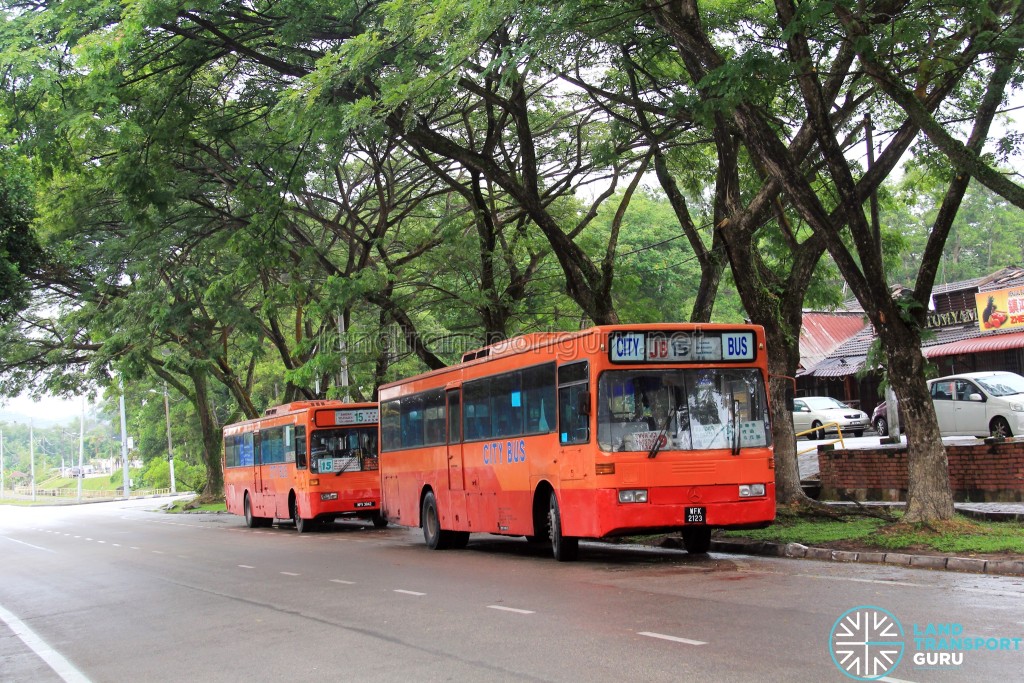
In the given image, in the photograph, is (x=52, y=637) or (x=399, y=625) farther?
(x=52, y=637)

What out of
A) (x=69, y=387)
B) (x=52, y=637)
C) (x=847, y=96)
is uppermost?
(x=847, y=96)

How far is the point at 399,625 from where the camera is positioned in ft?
32.0

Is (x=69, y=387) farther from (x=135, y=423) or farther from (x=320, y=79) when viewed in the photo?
(x=135, y=423)

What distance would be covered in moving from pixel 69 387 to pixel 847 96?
30.7m

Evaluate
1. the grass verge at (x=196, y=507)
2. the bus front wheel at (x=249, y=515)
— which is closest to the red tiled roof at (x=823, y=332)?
the bus front wheel at (x=249, y=515)

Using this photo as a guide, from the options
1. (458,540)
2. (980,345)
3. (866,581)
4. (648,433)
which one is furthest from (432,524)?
(980,345)

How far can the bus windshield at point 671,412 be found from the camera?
522 inches

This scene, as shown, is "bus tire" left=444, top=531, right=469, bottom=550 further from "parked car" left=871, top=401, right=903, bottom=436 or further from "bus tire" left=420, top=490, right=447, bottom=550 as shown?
"parked car" left=871, top=401, right=903, bottom=436

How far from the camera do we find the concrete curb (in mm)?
11211

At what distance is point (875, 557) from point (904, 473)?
257 inches

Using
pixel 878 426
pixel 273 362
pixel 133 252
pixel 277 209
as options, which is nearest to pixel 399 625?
pixel 277 209

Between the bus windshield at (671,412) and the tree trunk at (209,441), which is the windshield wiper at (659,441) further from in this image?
the tree trunk at (209,441)

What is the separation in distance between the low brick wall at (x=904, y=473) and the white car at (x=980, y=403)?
456 centimetres

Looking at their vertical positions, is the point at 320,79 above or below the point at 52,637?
above
